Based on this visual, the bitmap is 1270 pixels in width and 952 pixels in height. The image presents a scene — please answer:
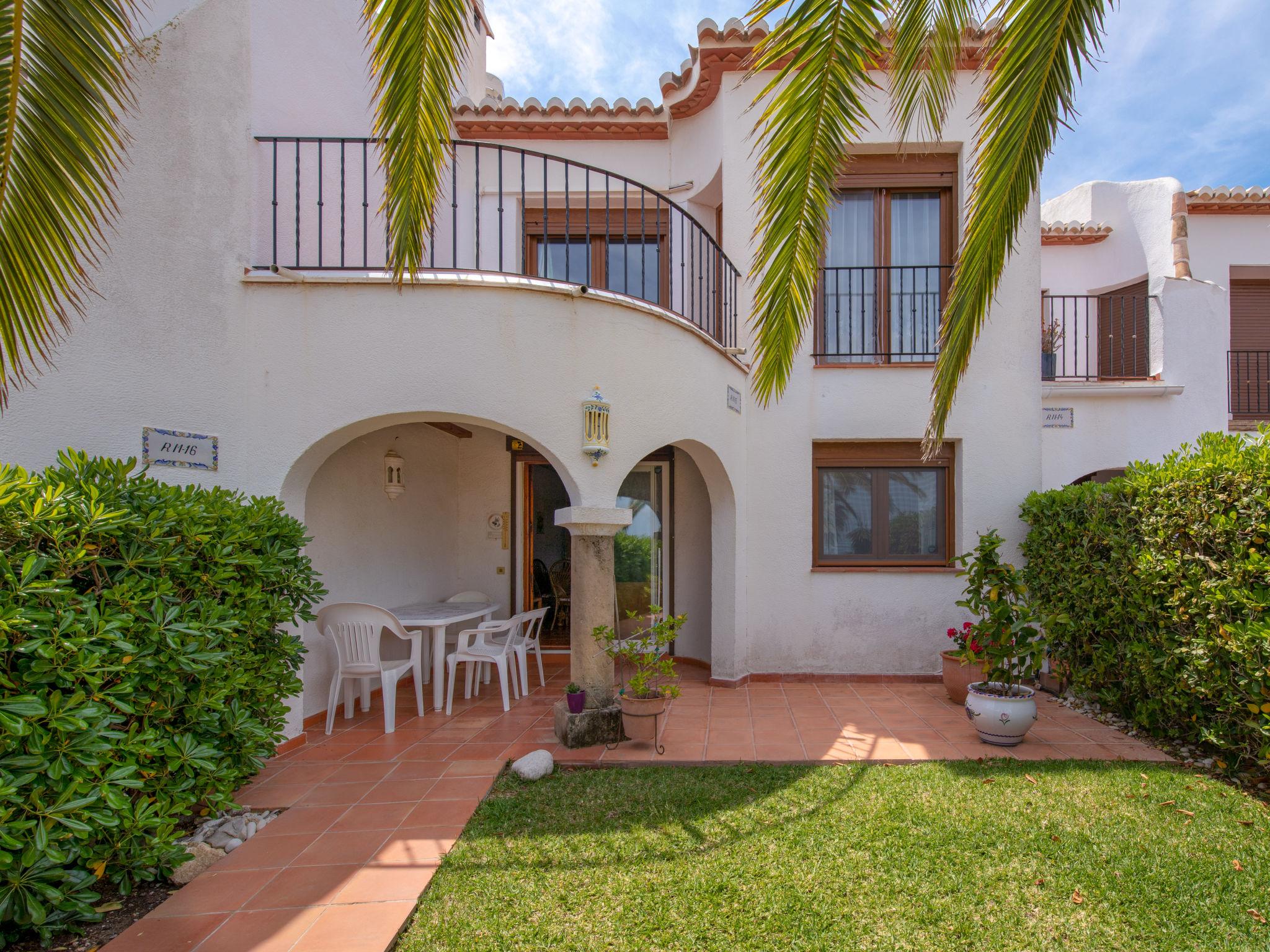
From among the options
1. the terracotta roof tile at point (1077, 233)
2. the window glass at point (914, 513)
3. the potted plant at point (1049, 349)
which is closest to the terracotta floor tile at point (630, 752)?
the window glass at point (914, 513)

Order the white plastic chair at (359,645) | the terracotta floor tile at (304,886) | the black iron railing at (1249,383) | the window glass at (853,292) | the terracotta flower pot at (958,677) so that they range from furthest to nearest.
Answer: the black iron railing at (1249,383) < the window glass at (853,292) < the terracotta flower pot at (958,677) < the white plastic chair at (359,645) < the terracotta floor tile at (304,886)

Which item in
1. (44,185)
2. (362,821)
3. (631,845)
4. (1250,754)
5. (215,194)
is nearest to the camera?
(44,185)

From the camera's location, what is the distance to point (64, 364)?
422 centimetres

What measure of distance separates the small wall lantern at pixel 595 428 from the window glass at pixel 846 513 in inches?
133

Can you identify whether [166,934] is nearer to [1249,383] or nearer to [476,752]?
[476,752]

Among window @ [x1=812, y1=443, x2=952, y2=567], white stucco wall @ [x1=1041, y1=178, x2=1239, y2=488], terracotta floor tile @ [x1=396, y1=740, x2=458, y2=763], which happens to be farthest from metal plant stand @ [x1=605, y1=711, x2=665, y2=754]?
white stucco wall @ [x1=1041, y1=178, x2=1239, y2=488]

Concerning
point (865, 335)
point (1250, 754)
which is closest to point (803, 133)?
point (1250, 754)

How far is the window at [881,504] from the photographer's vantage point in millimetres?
7691

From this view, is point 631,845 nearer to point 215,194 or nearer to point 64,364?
point 64,364

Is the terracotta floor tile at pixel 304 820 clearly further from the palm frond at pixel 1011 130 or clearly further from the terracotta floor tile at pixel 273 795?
the palm frond at pixel 1011 130

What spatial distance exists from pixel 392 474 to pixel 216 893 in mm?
4269

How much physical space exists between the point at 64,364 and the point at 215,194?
65.0 inches

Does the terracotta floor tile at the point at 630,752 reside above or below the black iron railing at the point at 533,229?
below

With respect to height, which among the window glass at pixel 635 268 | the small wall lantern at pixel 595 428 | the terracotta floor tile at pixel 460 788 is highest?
the window glass at pixel 635 268
